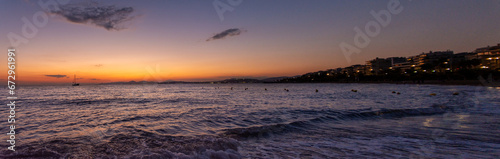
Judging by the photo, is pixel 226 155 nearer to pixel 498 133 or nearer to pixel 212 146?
pixel 212 146

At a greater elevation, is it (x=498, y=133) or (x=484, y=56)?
(x=484, y=56)

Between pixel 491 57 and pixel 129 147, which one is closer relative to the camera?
pixel 129 147

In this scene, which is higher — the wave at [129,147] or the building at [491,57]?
the building at [491,57]

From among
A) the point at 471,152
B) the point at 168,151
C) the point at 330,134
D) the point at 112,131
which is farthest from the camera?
the point at 112,131

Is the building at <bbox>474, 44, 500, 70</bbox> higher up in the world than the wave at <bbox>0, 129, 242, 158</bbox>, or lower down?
higher up

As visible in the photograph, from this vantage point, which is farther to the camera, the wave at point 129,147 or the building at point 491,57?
the building at point 491,57

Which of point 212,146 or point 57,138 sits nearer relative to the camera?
point 212,146

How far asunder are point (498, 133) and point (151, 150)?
11.4 meters

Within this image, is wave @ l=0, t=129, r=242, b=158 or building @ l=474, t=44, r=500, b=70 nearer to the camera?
wave @ l=0, t=129, r=242, b=158

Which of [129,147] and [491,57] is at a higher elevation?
[491,57]

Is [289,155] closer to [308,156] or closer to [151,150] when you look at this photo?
[308,156]

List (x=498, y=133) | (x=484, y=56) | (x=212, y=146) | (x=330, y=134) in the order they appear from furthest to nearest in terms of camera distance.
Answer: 1. (x=484, y=56)
2. (x=330, y=134)
3. (x=498, y=133)
4. (x=212, y=146)

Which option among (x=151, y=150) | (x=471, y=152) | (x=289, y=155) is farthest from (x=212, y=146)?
(x=471, y=152)

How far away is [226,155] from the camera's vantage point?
629 centimetres
